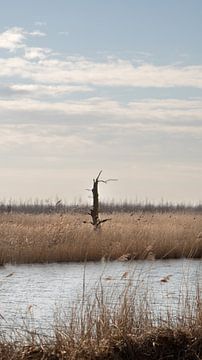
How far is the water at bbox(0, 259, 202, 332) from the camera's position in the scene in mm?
8344

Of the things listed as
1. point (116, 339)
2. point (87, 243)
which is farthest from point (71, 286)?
point (116, 339)

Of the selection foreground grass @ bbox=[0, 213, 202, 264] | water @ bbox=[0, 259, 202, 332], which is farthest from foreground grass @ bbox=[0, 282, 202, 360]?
foreground grass @ bbox=[0, 213, 202, 264]

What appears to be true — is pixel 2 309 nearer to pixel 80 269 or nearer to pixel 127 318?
pixel 127 318

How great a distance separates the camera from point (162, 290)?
11062 mm

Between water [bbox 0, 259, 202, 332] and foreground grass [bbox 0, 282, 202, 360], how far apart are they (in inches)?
16.4

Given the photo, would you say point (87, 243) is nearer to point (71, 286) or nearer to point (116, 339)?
point (71, 286)

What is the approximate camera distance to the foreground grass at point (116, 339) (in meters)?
6.46

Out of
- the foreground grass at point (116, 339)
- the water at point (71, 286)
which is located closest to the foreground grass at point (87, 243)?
the water at point (71, 286)

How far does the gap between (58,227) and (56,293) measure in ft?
22.9

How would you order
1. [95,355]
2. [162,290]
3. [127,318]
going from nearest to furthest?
[95,355] < [127,318] < [162,290]

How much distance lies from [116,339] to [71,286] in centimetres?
566

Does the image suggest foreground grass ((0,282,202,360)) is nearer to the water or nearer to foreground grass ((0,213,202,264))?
the water

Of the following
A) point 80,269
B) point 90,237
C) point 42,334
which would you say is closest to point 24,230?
point 90,237

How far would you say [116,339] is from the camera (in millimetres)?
6727
